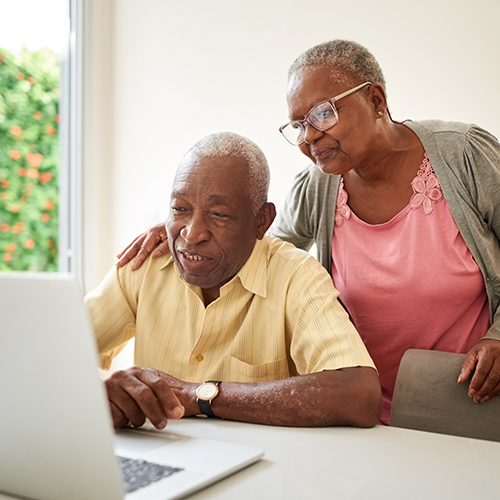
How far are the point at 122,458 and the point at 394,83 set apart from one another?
6.91 ft

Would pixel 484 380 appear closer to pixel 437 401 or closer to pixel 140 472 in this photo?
pixel 437 401

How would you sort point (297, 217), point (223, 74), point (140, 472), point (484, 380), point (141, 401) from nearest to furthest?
point (140, 472), point (141, 401), point (484, 380), point (297, 217), point (223, 74)

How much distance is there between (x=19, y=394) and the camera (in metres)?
0.70

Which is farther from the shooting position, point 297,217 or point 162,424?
point 297,217

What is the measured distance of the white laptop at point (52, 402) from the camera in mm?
639

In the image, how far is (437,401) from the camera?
58.9 inches

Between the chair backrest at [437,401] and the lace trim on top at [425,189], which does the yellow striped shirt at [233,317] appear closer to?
the chair backrest at [437,401]

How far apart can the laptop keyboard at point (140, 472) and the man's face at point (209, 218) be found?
700 mm

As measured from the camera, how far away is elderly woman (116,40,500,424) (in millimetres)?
1681

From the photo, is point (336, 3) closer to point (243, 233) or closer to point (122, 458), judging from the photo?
point (243, 233)

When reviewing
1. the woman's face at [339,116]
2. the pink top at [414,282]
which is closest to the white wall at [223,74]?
the pink top at [414,282]

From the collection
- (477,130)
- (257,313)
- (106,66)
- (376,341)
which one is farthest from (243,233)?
(106,66)

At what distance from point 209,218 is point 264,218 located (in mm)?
181

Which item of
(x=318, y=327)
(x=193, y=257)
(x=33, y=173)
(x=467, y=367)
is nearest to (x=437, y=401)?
(x=467, y=367)
